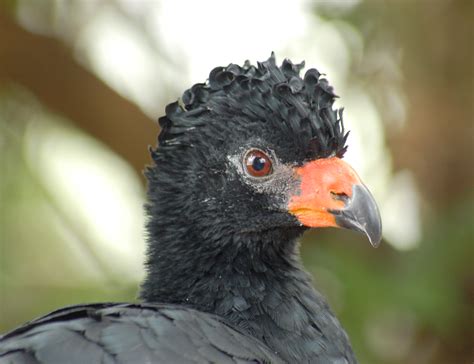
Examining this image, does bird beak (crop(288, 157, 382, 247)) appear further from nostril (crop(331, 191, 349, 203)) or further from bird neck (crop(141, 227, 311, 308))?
bird neck (crop(141, 227, 311, 308))

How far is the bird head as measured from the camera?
399cm

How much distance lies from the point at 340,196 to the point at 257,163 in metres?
0.39

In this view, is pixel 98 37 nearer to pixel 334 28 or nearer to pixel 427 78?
pixel 334 28

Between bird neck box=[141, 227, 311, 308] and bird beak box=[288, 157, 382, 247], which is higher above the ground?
bird beak box=[288, 157, 382, 247]

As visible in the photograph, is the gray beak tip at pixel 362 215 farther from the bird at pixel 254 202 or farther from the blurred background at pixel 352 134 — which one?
the blurred background at pixel 352 134

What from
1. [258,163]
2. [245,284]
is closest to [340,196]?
[258,163]

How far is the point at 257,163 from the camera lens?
13.3ft

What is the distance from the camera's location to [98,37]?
7.55 meters

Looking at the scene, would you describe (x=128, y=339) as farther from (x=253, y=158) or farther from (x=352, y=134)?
(x=352, y=134)

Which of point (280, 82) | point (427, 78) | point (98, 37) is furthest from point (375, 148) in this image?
point (280, 82)

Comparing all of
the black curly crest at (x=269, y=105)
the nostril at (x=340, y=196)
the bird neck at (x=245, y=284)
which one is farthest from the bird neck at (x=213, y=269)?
the black curly crest at (x=269, y=105)

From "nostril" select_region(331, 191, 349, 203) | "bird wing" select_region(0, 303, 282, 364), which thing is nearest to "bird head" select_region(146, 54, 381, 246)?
"nostril" select_region(331, 191, 349, 203)

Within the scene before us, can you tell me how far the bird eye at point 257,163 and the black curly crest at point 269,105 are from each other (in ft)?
0.48

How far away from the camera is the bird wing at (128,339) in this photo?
329 centimetres
